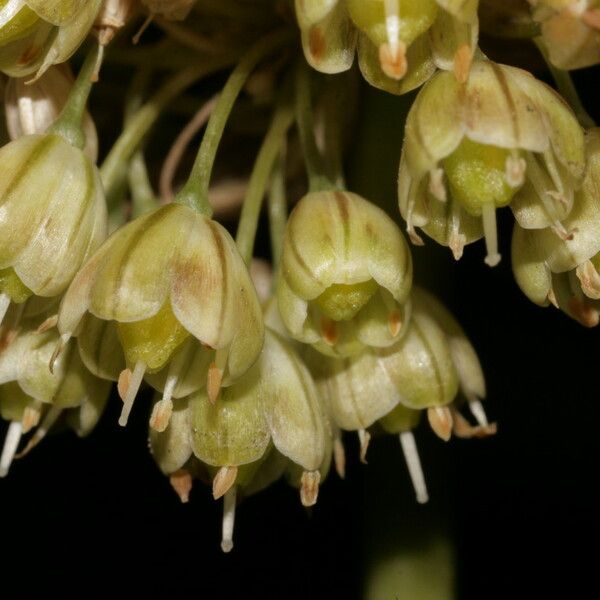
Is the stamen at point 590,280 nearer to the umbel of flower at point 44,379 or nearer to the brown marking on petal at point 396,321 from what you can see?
the brown marking on petal at point 396,321

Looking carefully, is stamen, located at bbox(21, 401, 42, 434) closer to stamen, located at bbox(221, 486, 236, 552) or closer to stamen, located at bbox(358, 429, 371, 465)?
stamen, located at bbox(221, 486, 236, 552)

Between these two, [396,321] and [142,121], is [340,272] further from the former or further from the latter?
[142,121]

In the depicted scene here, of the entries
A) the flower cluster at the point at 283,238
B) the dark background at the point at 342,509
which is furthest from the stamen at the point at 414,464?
the dark background at the point at 342,509

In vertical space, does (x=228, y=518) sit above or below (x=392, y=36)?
below

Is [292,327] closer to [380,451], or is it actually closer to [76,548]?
[380,451]

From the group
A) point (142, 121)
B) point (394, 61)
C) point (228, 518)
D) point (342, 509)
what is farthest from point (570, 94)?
point (342, 509)

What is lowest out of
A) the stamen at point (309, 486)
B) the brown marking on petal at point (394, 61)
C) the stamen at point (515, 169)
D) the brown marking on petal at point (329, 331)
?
the stamen at point (309, 486)

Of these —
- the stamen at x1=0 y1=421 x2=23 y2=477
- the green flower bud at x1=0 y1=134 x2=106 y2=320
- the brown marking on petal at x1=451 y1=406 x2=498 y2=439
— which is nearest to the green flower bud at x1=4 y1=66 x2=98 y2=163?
the green flower bud at x1=0 y1=134 x2=106 y2=320
